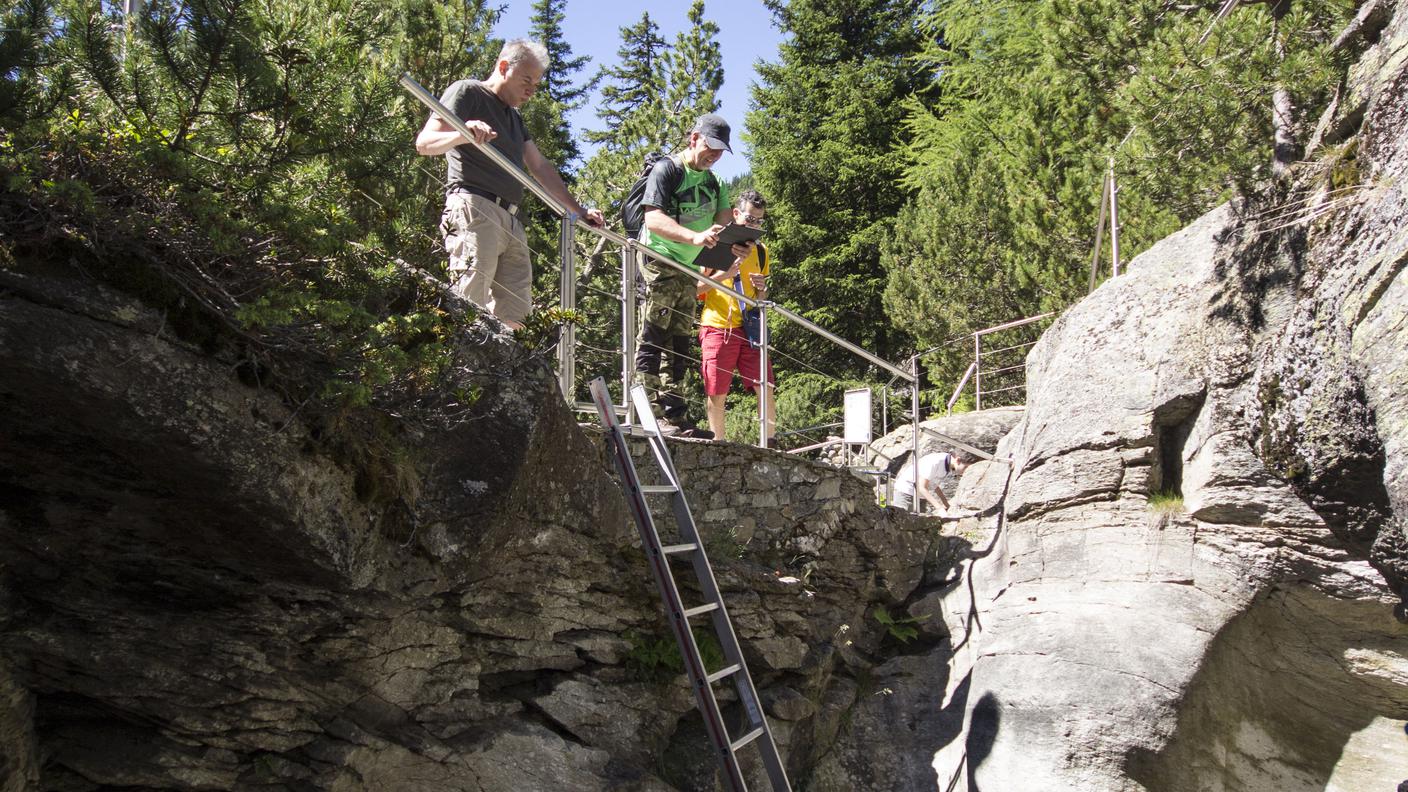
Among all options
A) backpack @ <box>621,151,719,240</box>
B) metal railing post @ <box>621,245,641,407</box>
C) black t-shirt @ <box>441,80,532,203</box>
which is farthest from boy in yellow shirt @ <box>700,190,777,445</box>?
black t-shirt @ <box>441,80,532,203</box>

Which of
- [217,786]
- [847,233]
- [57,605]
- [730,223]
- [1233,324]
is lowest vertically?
[217,786]

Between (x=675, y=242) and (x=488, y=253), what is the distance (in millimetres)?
1686

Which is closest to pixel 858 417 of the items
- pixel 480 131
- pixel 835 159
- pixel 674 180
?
pixel 674 180

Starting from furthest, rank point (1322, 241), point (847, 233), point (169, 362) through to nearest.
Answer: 1. point (847, 233)
2. point (1322, 241)
3. point (169, 362)

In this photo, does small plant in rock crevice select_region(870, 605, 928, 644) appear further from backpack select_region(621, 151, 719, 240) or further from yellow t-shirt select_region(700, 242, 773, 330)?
backpack select_region(621, 151, 719, 240)

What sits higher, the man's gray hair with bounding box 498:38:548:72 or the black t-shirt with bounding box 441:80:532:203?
the man's gray hair with bounding box 498:38:548:72

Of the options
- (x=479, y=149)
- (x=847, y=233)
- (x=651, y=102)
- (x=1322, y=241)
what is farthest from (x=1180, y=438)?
(x=847, y=233)

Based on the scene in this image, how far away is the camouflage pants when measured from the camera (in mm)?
7008

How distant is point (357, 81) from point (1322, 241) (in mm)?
5536

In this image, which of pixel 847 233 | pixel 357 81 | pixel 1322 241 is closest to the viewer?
pixel 357 81

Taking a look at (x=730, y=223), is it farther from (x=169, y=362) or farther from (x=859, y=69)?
(x=859, y=69)

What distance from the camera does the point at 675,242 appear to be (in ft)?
23.1

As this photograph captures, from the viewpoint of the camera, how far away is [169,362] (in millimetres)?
3848

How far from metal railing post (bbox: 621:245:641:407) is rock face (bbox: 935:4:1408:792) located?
2.98 meters
